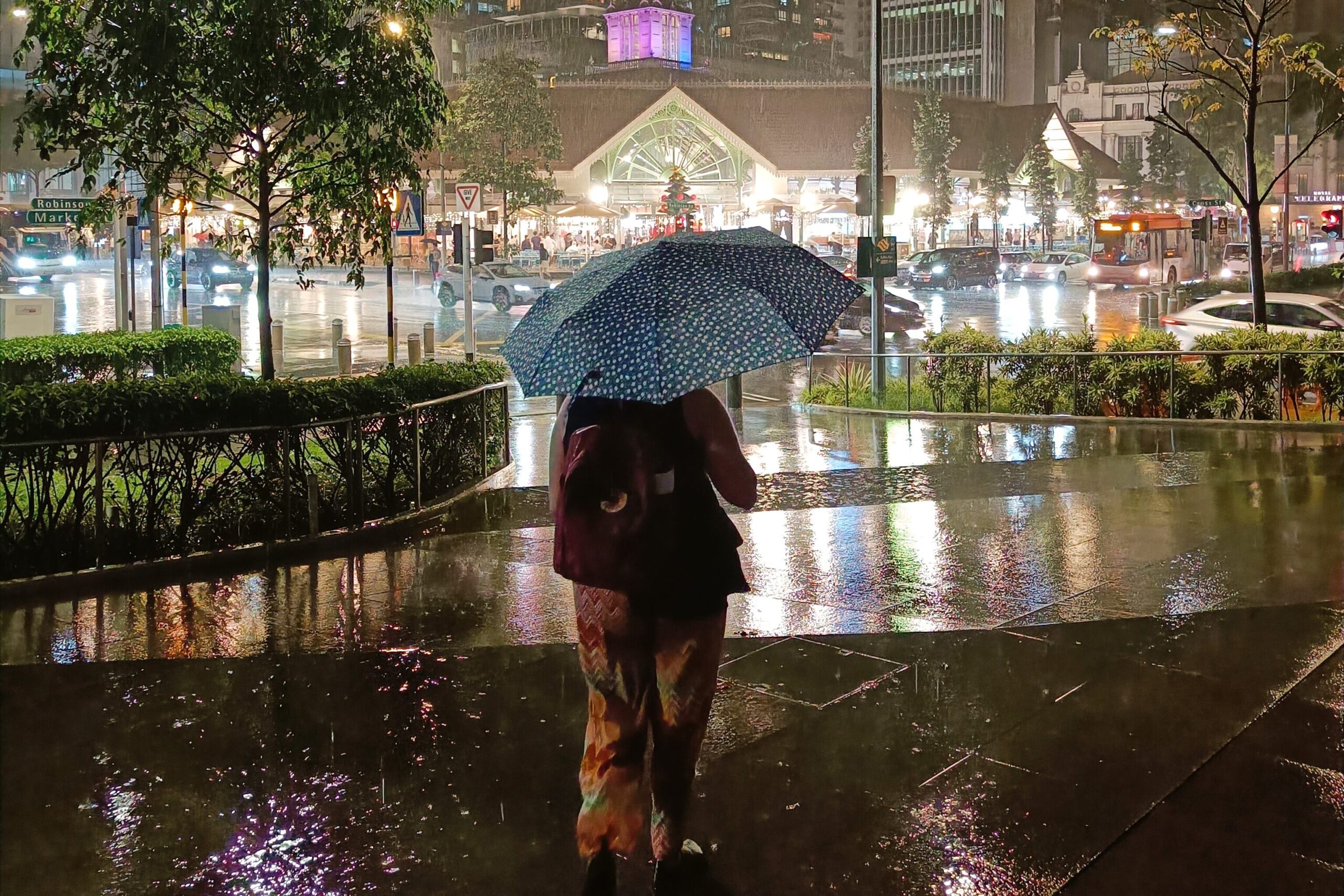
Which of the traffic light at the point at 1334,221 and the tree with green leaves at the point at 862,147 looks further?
the tree with green leaves at the point at 862,147

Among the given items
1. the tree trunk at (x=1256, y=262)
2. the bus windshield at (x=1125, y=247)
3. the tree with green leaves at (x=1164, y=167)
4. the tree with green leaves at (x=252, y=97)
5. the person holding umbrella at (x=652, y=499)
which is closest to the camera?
the person holding umbrella at (x=652, y=499)

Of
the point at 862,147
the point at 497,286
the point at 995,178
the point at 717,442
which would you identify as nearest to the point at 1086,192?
the point at 995,178

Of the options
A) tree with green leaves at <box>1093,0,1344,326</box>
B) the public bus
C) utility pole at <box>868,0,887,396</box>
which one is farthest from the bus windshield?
utility pole at <box>868,0,887,396</box>

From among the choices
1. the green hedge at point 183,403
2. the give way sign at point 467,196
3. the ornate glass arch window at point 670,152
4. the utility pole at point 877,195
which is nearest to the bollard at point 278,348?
the give way sign at point 467,196

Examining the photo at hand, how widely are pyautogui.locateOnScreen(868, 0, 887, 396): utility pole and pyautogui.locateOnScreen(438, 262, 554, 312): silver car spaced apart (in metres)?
19.6

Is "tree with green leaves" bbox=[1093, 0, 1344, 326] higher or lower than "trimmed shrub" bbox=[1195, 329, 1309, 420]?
higher

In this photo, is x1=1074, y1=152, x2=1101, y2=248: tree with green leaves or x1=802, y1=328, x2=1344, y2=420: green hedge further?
x1=1074, y1=152, x2=1101, y2=248: tree with green leaves

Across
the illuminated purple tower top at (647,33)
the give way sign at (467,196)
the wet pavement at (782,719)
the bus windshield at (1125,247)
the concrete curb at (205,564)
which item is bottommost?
the wet pavement at (782,719)

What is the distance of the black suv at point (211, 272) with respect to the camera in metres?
47.9

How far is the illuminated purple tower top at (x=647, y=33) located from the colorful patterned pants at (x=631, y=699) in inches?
4378

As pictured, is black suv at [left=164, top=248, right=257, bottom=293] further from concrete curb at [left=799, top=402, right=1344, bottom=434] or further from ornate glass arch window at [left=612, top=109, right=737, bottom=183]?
concrete curb at [left=799, top=402, right=1344, bottom=434]

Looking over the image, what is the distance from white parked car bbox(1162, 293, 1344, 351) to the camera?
806 inches

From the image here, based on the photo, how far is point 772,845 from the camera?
451 centimetres

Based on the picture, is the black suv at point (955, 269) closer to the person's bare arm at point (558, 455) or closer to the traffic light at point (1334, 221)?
the traffic light at point (1334, 221)
